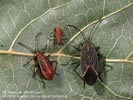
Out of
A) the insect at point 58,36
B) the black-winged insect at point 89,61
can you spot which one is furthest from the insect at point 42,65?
the black-winged insect at point 89,61

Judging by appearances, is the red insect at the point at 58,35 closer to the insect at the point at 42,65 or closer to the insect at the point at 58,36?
the insect at the point at 58,36

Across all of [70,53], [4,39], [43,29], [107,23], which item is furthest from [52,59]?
[107,23]

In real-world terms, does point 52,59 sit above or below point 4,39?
below

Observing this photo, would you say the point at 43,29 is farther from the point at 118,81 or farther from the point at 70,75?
the point at 118,81

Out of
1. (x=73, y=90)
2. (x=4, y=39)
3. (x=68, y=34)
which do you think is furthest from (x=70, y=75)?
(x=4, y=39)

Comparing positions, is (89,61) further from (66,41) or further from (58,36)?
(58,36)

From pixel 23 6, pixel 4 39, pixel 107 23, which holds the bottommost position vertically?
pixel 4 39
